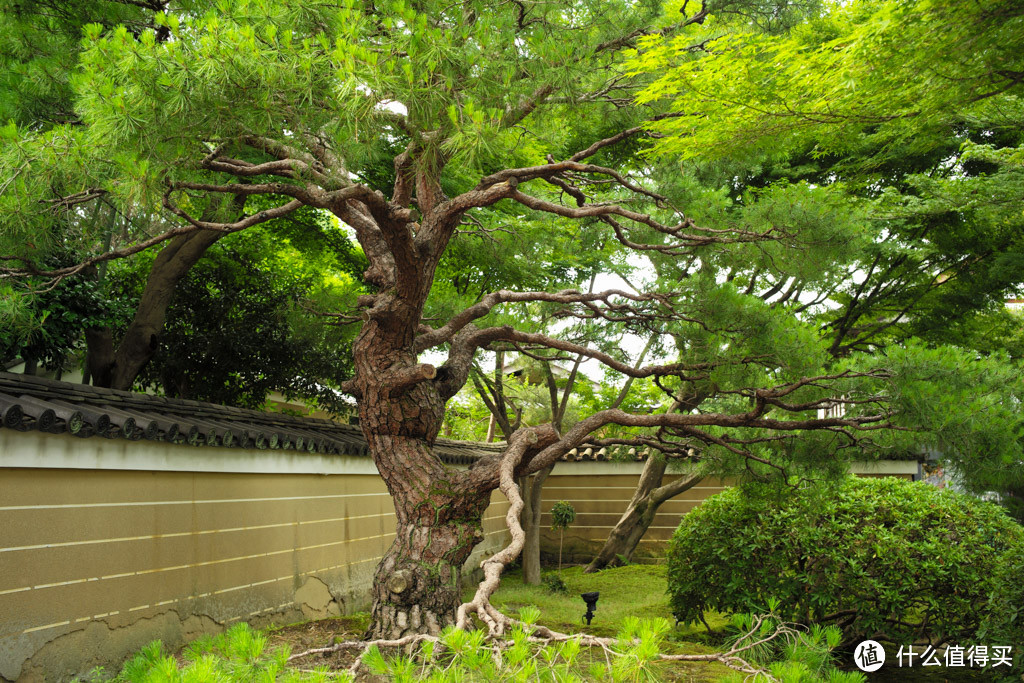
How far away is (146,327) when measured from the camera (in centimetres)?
667

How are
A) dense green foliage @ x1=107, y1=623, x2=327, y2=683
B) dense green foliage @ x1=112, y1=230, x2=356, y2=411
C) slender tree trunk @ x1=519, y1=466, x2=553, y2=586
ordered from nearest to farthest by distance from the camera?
dense green foliage @ x1=107, y1=623, x2=327, y2=683
dense green foliage @ x1=112, y1=230, x2=356, y2=411
slender tree trunk @ x1=519, y1=466, x2=553, y2=586

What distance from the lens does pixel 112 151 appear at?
10.1 feet

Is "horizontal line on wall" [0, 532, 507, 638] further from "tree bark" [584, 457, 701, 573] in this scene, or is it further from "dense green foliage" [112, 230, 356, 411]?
"tree bark" [584, 457, 701, 573]

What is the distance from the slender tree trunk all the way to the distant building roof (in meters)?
3.33

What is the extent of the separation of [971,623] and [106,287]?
7430 millimetres

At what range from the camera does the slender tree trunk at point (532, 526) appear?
29.4ft

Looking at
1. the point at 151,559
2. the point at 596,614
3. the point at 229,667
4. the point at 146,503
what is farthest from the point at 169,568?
the point at 596,614

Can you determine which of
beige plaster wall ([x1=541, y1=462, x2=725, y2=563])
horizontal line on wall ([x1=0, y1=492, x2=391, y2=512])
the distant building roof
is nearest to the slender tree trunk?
beige plaster wall ([x1=541, y1=462, x2=725, y2=563])

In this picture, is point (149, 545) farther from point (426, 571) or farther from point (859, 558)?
point (859, 558)

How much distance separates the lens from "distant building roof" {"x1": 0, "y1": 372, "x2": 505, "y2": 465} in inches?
124

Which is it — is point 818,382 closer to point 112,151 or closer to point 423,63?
point 423,63

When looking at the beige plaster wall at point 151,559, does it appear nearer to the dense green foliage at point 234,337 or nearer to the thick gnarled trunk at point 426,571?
the thick gnarled trunk at point 426,571

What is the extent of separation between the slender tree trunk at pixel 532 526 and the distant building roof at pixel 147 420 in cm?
333

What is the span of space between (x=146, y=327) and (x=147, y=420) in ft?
10.9
